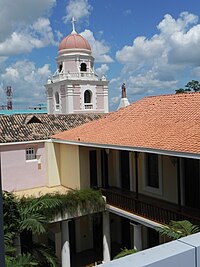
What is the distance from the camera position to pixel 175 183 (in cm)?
1355

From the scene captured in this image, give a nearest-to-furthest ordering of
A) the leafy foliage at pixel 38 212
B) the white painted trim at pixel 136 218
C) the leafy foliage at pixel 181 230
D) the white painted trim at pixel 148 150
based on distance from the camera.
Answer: the leafy foliage at pixel 181 230 → the white painted trim at pixel 148 150 → the leafy foliage at pixel 38 212 → the white painted trim at pixel 136 218

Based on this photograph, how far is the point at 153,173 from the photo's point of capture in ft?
48.5

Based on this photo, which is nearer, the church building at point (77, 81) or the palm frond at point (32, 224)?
the palm frond at point (32, 224)

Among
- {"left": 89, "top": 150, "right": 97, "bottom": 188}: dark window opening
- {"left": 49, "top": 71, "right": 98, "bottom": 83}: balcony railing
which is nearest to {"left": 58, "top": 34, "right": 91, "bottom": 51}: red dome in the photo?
{"left": 49, "top": 71, "right": 98, "bottom": 83}: balcony railing

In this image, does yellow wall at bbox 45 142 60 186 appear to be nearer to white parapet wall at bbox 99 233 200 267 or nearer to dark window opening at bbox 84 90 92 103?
white parapet wall at bbox 99 233 200 267

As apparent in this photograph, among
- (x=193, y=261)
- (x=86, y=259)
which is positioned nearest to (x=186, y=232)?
(x=193, y=261)

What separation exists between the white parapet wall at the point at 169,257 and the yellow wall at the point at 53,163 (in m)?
16.1

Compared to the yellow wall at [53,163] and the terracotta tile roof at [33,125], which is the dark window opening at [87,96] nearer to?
the terracotta tile roof at [33,125]

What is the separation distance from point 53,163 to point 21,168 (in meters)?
1.80

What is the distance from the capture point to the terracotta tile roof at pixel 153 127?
11.6 m

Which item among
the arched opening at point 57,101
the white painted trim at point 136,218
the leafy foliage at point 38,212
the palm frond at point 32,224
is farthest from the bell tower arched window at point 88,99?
the palm frond at point 32,224

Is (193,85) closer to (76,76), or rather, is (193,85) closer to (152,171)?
(76,76)

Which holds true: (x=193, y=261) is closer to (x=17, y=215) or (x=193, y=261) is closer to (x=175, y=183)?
(x=17, y=215)

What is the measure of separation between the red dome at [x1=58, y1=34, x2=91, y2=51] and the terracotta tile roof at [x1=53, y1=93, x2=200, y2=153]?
706 inches
